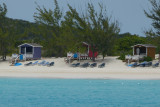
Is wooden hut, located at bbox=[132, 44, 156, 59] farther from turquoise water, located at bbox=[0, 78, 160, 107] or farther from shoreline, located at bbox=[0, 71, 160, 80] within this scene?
turquoise water, located at bbox=[0, 78, 160, 107]

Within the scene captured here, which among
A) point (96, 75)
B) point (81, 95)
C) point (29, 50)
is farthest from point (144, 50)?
point (81, 95)

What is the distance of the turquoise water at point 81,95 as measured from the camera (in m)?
17.0

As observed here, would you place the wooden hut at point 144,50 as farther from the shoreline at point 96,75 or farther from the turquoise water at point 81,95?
the turquoise water at point 81,95

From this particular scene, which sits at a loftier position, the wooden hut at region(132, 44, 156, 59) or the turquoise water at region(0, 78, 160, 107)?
the wooden hut at region(132, 44, 156, 59)

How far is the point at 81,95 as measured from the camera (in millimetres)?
19734

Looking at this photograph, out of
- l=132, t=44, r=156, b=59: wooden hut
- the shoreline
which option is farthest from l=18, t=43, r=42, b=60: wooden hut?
l=132, t=44, r=156, b=59: wooden hut

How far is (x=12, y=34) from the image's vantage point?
52594 millimetres

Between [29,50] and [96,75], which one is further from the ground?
[29,50]

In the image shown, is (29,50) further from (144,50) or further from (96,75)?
(96,75)

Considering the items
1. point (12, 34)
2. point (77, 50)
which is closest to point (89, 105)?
point (77, 50)

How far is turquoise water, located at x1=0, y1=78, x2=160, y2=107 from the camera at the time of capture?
1702cm

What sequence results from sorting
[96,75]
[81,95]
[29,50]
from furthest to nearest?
1. [29,50]
2. [96,75]
3. [81,95]

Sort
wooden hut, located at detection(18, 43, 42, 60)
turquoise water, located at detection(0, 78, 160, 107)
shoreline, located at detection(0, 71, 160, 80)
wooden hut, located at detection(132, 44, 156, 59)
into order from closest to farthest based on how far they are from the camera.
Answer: turquoise water, located at detection(0, 78, 160, 107), shoreline, located at detection(0, 71, 160, 80), wooden hut, located at detection(132, 44, 156, 59), wooden hut, located at detection(18, 43, 42, 60)

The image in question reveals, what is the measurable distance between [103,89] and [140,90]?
9.39 ft
